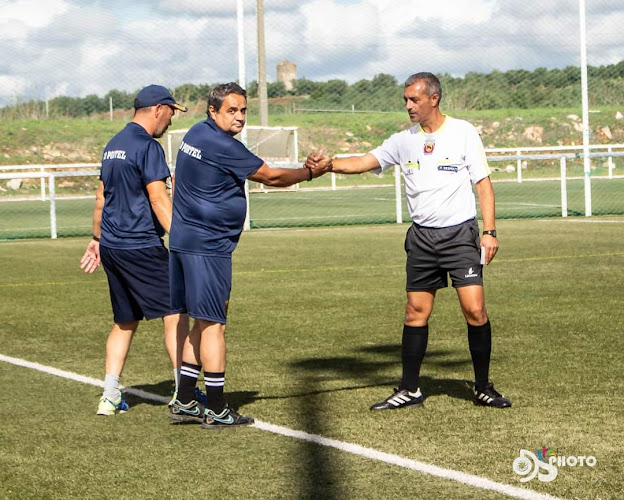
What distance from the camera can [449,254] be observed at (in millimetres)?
7316

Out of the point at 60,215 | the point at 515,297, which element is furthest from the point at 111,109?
the point at 515,297

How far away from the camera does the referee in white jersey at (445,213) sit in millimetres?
7258

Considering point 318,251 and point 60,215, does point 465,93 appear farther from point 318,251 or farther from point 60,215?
point 318,251

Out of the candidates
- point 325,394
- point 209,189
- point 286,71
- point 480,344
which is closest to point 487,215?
point 480,344

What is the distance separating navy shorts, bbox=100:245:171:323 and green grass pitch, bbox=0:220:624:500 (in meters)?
0.68

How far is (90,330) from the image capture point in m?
11.0

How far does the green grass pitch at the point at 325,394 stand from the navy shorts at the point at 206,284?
2.38 feet

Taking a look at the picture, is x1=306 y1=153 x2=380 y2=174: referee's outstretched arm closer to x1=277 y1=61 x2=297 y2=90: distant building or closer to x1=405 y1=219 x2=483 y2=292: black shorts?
x1=405 y1=219 x2=483 y2=292: black shorts

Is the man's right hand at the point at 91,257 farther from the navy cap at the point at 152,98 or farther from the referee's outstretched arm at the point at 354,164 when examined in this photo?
the referee's outstretched arm at the point at 354,164

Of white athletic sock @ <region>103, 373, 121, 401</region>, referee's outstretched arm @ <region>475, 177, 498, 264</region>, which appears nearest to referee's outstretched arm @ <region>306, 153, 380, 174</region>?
referee's outstretched arm @ <region>475, 177, 498, 264</region>

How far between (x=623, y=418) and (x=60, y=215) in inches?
1105

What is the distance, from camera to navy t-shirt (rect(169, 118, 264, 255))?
22.1 feet

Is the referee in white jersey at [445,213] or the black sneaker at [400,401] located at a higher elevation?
the referee in white jersey at [445,213]

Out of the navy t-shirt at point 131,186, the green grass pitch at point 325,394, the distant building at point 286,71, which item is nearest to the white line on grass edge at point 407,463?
the green grass pitch at point 325,394
